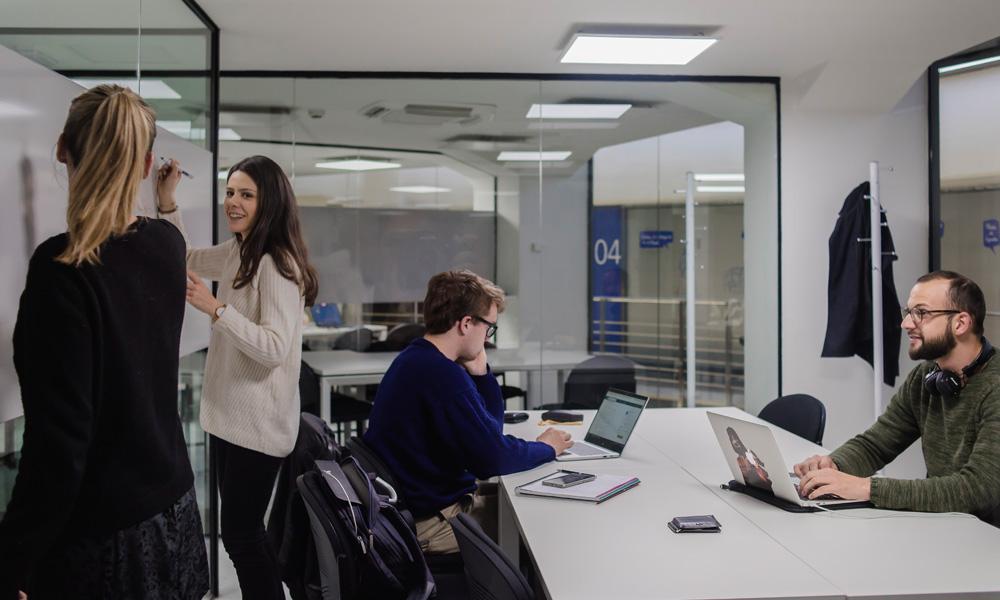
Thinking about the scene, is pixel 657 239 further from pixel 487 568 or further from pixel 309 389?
pixel 487 568

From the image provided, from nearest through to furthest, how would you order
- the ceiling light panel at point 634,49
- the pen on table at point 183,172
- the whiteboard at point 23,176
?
1. the whiteboard at point 23,176
2. the pen on table at point 183,172
3. the ceiling light panel at point 634,49

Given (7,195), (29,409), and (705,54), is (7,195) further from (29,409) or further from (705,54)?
(705,54)

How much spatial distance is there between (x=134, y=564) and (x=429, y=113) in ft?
13.3

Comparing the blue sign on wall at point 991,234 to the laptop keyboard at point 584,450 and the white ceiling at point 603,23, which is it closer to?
the white ceiling at point 603,23

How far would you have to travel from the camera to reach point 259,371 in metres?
2.71

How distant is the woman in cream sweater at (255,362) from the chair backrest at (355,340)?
95.6 inches

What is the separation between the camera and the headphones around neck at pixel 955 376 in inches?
95.2

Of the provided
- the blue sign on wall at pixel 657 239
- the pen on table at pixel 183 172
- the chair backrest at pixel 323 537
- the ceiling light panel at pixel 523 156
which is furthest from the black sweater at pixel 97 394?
the blue sign on wall at pixel 657 239

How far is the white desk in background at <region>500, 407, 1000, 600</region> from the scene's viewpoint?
1.77 m

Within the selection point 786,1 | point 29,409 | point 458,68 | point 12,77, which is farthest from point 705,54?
point 29,409

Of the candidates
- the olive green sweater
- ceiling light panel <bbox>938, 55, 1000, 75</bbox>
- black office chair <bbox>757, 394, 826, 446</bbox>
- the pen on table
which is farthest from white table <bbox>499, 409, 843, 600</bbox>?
ceiling light panel <bbox>938, 55, 1000, 75</bbox>

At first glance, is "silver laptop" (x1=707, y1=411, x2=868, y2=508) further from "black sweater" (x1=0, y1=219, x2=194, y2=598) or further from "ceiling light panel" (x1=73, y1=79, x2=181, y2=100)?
"ceiling light panel" (x1=73, y1=79, x2=181, y2=100)

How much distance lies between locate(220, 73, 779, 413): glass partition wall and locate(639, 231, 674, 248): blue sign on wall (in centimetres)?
2

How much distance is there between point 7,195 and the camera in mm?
1877
